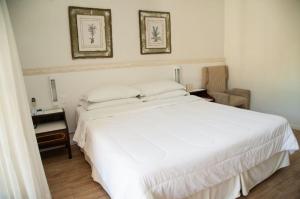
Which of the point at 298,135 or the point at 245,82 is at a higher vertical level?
the point at 245,82

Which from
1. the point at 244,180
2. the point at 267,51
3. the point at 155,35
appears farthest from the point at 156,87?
the point at 267,51

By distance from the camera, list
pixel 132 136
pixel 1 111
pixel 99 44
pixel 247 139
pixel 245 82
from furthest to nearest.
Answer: pixel 245 82 → pixel 99 44 → pixel 132 136 → pixel 247 139 → pixel 1 111

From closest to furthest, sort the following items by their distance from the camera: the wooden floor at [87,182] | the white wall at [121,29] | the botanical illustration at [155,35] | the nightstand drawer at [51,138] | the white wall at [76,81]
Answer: the wooden floor at [87,182], the nightstand drawer at [51,138], the white wall at [121,29], the white wall at [76,81], the botanical illustration at [155,35]

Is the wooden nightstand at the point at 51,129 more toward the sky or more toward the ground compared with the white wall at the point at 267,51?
more toward the ground

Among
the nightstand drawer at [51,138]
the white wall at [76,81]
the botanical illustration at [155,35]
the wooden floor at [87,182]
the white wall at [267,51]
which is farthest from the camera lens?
the botanical illustration at [155,35]

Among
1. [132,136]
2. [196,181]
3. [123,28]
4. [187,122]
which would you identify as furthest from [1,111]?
[123,28]

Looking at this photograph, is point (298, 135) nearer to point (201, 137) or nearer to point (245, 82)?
point (245, 82)

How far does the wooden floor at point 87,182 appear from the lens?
2104 mm

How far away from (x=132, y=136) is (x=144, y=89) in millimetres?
1417

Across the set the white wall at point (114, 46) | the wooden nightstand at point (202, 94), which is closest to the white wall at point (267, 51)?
the white wall at point (114, 46)

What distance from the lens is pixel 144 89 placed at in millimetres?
3396

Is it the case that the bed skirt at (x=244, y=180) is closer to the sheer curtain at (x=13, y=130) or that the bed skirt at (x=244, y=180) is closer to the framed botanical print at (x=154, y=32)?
the sheer curtain at (x=13, y=130)

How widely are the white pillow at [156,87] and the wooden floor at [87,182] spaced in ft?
4.41

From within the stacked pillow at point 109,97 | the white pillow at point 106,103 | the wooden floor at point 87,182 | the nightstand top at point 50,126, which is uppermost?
the stacked pillow at point 109,97
